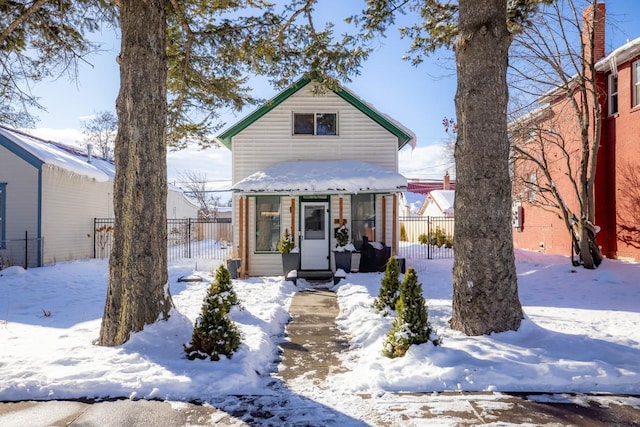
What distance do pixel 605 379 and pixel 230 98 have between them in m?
8.84

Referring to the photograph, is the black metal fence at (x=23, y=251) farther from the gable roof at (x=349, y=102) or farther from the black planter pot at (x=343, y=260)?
the black planter pot at (x=343, y=260)

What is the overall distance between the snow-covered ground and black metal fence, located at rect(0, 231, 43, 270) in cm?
620

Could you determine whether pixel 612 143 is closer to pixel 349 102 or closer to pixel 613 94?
pixel 613 94

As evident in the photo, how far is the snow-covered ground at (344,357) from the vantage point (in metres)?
4.51

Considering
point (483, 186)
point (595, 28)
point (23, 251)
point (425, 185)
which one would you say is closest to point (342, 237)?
point (483, 186)

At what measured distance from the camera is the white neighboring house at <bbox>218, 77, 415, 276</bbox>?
45.1ft

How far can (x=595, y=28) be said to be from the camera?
41.8ft

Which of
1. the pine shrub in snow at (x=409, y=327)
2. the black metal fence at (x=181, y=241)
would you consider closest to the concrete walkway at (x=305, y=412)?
the pine shrub in snow at (x=409, y=327)

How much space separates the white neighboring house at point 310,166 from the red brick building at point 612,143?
4.83 m

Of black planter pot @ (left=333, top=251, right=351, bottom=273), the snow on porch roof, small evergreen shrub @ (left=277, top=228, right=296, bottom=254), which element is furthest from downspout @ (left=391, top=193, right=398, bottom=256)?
small evergreen shrub @ (left=277, top=228, right=296, bottom=254)

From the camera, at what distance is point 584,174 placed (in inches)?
486

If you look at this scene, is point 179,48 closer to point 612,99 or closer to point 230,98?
point 230,98

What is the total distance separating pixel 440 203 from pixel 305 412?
1178 inches

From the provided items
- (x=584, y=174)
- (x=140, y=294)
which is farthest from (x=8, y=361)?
(x=584, y=174)
